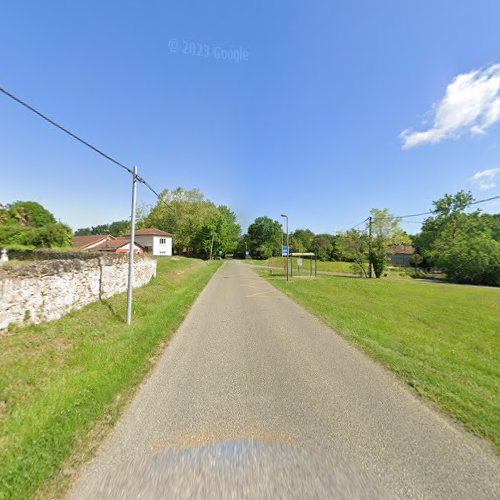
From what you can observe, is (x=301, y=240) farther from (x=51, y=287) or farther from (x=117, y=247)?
(x=51, y=287)

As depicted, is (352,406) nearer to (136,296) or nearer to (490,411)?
(490,411)

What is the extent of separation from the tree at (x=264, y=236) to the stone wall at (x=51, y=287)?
71338 mm

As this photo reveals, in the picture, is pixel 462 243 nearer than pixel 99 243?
Yes

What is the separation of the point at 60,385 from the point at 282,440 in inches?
139

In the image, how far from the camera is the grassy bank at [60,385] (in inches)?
95.3

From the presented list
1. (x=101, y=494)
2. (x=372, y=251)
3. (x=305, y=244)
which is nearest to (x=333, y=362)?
(x=101, y=494)

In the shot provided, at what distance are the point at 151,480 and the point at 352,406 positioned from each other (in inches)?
109

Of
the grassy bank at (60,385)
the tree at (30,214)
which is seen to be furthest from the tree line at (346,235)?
the grassy bank at (60,385)

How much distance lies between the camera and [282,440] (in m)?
2.87

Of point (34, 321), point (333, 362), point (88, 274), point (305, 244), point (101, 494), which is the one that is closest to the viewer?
point (101, 494)

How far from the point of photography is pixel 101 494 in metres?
2.13

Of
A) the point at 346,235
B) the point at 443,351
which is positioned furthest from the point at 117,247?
the point at 443,351

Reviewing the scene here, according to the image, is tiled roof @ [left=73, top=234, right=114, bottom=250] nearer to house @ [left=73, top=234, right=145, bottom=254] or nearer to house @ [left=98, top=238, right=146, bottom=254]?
house @ [left=73, top=234, right=145, bottom=254]

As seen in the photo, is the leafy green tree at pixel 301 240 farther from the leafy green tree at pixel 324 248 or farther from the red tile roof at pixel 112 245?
the red tile roof at pixel 112 245
